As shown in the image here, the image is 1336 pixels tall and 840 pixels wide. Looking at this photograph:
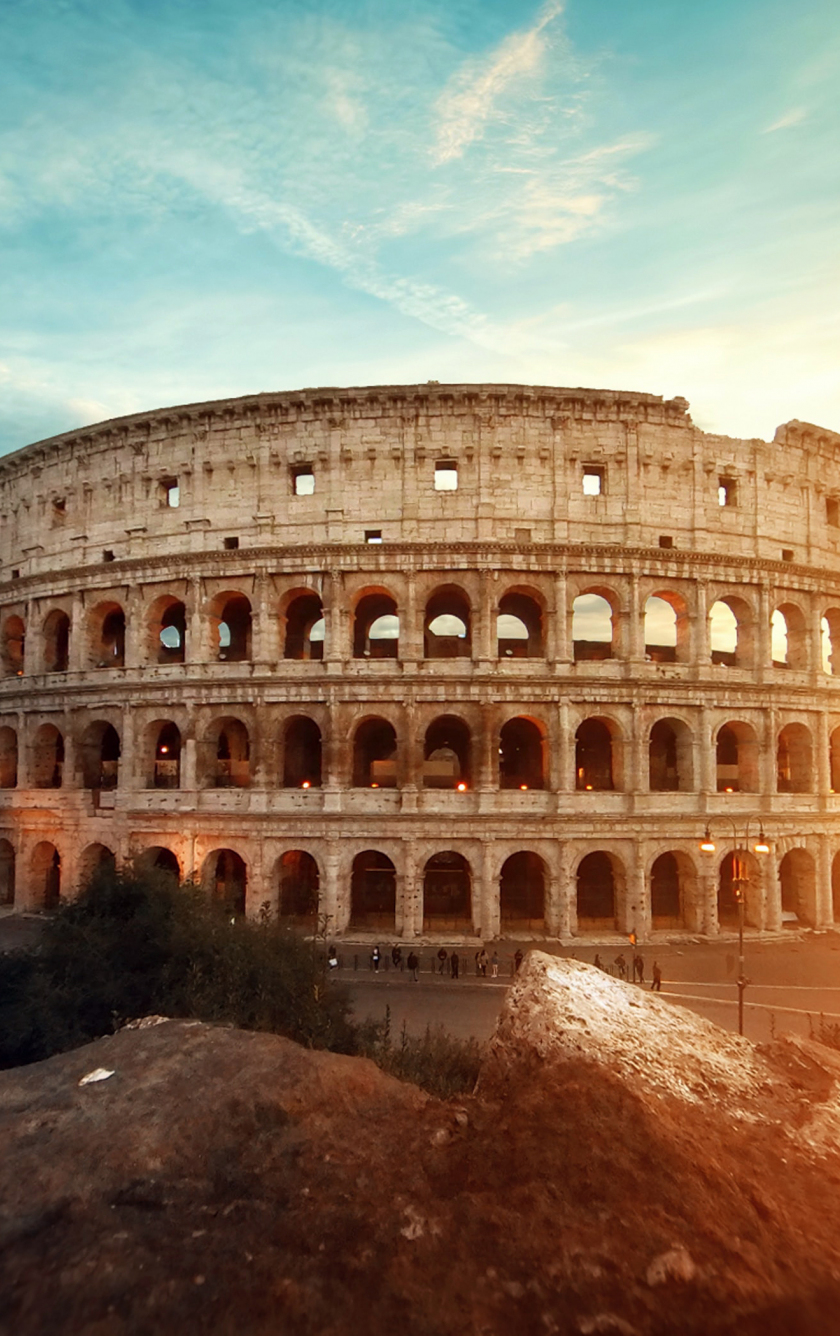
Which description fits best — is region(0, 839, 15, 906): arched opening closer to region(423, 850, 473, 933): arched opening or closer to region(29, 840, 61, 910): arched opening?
region(29, 840, 61, 910): arched opening

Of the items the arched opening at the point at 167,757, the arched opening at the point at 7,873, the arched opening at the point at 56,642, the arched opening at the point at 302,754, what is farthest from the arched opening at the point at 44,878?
the arched opening at the point at 302,754

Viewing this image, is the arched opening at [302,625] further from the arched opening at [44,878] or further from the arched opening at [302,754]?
the arched opening at [44,878]

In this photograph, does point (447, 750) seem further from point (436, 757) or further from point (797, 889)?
point (797, 889)

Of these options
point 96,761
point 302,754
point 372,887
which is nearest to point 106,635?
point 96,761

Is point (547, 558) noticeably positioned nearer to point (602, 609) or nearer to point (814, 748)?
point (814, 748)

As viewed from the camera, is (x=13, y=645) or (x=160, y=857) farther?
(x=13, y=645)

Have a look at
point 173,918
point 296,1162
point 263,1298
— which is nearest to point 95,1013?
point 173,918

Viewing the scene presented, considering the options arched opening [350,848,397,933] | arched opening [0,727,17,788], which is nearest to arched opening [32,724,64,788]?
arched opening [0,727,17,788]
